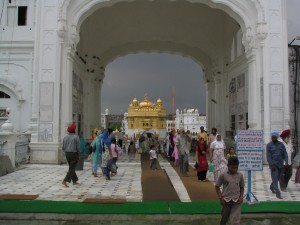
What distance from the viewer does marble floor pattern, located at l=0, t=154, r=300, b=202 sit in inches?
311

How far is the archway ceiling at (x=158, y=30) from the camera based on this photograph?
20656mm

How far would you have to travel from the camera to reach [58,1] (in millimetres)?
14625

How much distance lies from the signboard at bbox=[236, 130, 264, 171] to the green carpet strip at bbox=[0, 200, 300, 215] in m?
0.80

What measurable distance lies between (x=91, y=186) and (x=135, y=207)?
2.61m

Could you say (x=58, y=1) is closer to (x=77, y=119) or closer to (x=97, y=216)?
(x=77, y=119)

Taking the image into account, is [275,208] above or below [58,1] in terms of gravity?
below

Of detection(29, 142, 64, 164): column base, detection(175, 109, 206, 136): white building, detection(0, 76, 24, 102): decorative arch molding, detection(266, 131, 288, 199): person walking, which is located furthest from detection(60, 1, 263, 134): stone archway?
detection(175, 109, 206, 136): white building

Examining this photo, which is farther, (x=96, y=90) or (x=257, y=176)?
(x=96, y=90)

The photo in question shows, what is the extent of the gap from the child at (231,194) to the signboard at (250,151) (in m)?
2.71

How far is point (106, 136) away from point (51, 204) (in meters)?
3.81

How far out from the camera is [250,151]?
7.57 metres

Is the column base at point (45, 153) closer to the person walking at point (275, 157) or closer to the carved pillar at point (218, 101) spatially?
the person walking at point (275, 157)

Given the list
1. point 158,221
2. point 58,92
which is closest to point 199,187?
point 158,221

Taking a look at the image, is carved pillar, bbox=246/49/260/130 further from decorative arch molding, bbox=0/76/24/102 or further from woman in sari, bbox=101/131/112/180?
decorative arch molding, bbox=0/76/24/102
